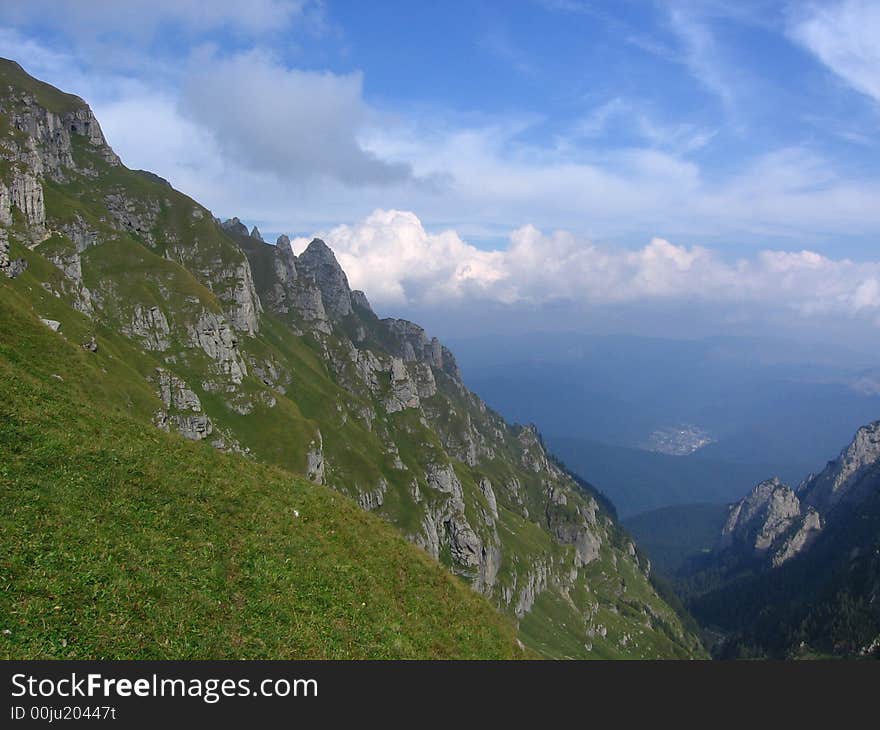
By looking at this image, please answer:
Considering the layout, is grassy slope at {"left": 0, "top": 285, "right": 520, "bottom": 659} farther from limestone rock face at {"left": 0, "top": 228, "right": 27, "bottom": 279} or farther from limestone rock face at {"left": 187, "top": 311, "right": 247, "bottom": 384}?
limestone rock face at {"left": 187, "top": 311, "right": 247, "bottom": 384}

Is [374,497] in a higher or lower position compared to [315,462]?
lower

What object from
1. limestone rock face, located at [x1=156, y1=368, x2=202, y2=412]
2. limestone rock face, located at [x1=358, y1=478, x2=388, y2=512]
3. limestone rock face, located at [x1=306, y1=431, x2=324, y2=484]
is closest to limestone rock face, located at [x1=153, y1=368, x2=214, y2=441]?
limestone rock face, located at [x1=156, y1=368, x2=202, y2=412]

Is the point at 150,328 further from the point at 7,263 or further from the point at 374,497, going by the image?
the point at 374,497

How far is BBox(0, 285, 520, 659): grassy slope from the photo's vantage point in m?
18.6

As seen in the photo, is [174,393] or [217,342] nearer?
[174,393]

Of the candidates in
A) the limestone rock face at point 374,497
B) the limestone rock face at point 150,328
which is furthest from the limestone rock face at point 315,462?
the limestone rock face at point 150,328

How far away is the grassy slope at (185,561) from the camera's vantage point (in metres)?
18.6

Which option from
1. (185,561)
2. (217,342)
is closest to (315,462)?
(217,342)

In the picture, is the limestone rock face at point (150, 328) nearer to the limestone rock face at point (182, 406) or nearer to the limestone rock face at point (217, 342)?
the limestone rock face at point (217, 342)

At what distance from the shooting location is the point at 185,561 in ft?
74.6

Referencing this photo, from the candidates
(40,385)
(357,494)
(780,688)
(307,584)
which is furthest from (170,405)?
(780,688)

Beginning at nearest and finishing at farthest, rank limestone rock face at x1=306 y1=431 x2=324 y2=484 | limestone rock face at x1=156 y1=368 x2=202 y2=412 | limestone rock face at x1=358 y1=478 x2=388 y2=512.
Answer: limestone rock face at x1=156 y1=368 x2=202 y2=412, limestone rock face at x1=306 y1=431 x2=324 y2=484, limestone rock face at x1=358 y1=478 x2=388 y2=512

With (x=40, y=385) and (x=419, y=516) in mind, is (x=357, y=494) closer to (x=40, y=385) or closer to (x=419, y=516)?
(x=419, y=516)

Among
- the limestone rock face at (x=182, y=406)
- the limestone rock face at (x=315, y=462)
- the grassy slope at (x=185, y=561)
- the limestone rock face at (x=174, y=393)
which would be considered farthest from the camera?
the limestone rock face at (x=315, y=462)
